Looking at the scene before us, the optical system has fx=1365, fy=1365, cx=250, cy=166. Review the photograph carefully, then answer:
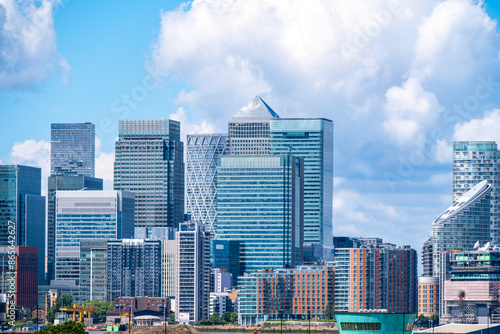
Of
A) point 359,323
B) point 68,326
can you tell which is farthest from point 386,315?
point 68,326

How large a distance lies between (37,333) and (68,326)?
25.9 feet

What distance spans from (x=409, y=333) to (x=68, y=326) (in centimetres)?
4293

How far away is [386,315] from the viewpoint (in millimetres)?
167125

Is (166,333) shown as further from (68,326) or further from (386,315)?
(386,315)

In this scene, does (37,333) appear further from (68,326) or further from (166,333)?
(166,333)

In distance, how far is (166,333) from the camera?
196625 millimetres

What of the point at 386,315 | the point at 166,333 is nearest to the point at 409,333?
the point at 386,315

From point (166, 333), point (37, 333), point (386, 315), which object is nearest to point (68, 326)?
point (37, 333)

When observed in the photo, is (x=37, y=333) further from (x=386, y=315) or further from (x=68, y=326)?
(x=386, y=315)

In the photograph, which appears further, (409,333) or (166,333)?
(166,333)

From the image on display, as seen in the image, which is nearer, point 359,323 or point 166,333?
point 359,323

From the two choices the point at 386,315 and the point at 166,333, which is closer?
the point at 386,315

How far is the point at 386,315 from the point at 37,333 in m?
42.5

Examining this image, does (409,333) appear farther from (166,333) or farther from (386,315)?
(166,333)
